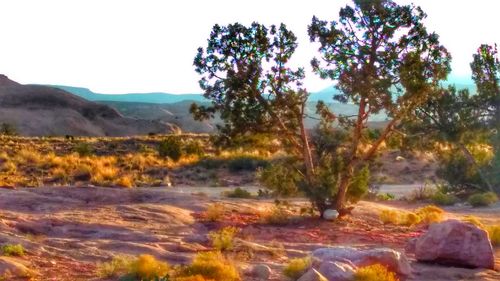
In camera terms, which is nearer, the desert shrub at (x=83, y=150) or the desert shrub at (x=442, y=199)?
the desert shrub at (x=442, y=199)

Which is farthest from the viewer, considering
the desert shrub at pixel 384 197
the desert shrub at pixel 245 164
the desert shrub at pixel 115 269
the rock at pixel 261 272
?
the desert shrub at pixel 245 164

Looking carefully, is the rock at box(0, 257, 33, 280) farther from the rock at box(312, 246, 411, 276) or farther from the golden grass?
the golden grass

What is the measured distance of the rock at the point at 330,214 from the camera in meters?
22.9

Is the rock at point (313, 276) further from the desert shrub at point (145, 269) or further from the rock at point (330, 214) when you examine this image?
the rock at point (330, 214)

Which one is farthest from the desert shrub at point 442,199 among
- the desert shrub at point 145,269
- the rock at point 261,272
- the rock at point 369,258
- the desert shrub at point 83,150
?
the desert shrub at point 83,150

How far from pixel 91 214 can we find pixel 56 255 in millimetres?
6298

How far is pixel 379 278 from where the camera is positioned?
12.3 metres

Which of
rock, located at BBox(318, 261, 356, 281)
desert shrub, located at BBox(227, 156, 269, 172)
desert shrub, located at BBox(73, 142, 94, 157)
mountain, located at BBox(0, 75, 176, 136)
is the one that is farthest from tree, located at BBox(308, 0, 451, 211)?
mountain, located at BBox(0, 75, 176, 136)

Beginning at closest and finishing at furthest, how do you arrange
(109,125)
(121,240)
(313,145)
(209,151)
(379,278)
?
(379,278) → (121,240) → (313,145) → (209,151) → (109,125)

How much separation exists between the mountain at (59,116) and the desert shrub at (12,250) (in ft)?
281

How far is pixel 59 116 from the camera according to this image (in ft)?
349

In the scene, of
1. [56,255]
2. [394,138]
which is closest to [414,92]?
[394,138]

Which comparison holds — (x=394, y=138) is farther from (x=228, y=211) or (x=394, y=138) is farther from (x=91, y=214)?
(x=91, y=214)

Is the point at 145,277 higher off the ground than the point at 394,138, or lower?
lower
